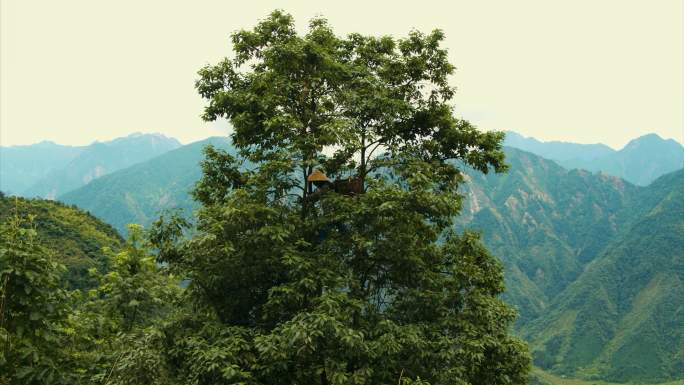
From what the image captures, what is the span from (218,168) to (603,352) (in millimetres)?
136256

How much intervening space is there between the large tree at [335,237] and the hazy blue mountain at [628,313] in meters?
120

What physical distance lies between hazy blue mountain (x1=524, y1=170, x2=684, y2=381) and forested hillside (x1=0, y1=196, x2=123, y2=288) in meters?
108

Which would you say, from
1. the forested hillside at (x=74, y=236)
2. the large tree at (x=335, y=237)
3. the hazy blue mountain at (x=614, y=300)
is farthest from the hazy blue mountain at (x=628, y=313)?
the large tree at (x=335, y=237)

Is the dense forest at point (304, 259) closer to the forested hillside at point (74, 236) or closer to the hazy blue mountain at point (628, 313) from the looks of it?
the forested hillside at point (74, 236)

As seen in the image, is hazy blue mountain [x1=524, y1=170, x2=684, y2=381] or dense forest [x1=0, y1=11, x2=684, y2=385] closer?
dense forest [x1=0, y1=11, x2=684, y2=385]

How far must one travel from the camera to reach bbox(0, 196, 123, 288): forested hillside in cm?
4053

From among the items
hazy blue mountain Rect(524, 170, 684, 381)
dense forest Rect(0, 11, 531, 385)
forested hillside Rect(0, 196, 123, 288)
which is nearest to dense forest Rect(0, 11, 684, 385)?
dense forest Rect(0, 11, 531, 385)

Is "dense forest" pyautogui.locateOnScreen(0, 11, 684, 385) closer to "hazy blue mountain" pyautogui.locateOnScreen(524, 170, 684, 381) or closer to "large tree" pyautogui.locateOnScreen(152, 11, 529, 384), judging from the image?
"large tree" pyautogui.locateOnScreen(152, 11, 529, 384)

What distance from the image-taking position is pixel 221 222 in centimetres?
1073

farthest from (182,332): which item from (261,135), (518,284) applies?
(518,284)

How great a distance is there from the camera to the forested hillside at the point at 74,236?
1596 inches

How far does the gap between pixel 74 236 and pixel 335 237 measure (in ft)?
138

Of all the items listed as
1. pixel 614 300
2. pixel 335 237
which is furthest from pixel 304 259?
pixel 614 300

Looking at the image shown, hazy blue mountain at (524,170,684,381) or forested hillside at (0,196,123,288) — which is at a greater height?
forested hillside at (0,196,123,288)
